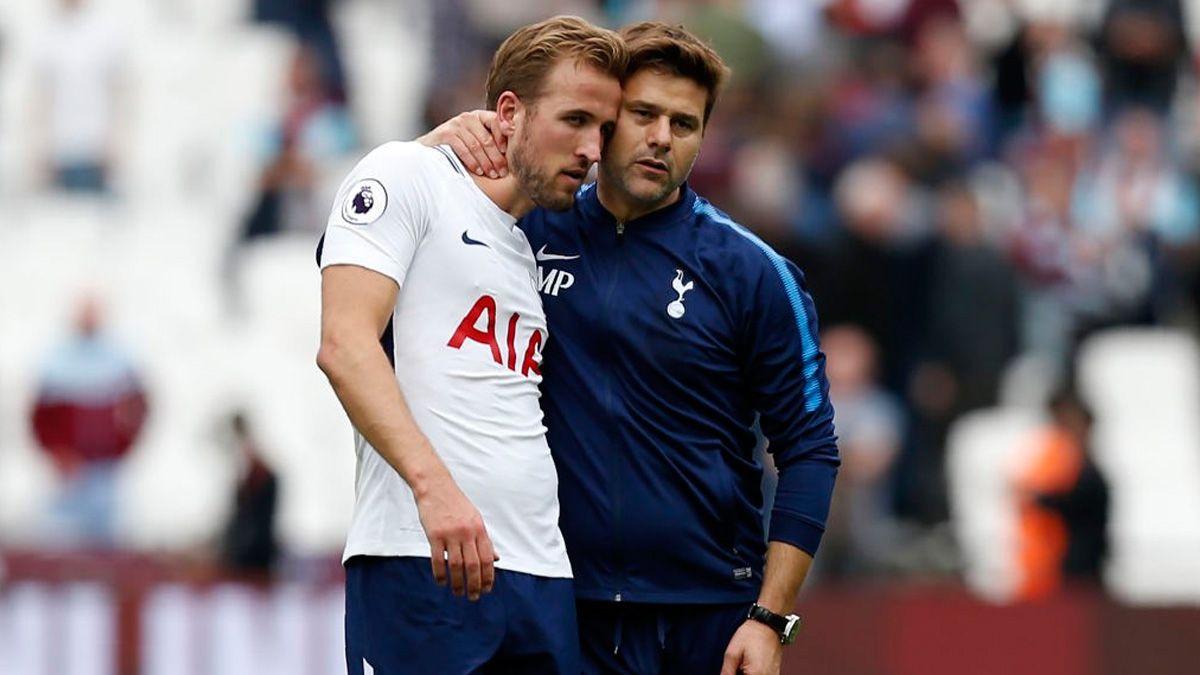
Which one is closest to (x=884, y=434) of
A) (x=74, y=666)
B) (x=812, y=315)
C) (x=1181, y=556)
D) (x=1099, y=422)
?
(x=1181, y=556)

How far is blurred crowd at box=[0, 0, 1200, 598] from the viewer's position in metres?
12.9

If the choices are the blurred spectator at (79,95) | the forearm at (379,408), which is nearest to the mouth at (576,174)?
the forearm at (379,408)

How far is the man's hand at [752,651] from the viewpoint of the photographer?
6.21m

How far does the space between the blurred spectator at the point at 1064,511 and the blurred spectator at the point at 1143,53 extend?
10.8ft

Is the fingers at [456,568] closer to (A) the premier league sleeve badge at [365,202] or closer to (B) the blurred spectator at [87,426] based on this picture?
(A) the premier league sleeve badge at [365,202]

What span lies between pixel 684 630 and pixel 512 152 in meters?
1.31

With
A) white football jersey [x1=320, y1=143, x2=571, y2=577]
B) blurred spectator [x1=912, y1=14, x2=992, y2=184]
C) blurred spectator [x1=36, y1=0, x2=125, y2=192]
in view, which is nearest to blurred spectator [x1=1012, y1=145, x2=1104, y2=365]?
blurred spectator [x1=912, y1=14, x2=992, y2=184]

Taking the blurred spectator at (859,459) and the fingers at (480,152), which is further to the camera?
the blurred spectator at (859,459)

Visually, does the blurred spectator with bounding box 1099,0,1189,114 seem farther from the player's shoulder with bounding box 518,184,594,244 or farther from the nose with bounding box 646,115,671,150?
the nose with bounding box 646,115,671,150

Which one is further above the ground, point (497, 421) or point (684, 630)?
point (497, 421)

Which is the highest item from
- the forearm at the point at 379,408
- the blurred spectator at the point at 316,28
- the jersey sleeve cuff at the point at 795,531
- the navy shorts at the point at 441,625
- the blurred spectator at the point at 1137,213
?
the blurred spectator at the point at 316,28

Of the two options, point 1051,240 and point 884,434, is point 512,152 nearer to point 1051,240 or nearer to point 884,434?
point 884,434

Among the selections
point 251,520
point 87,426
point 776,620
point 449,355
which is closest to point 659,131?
point 449,355

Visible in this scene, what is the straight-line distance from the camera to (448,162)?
611 centimetres
